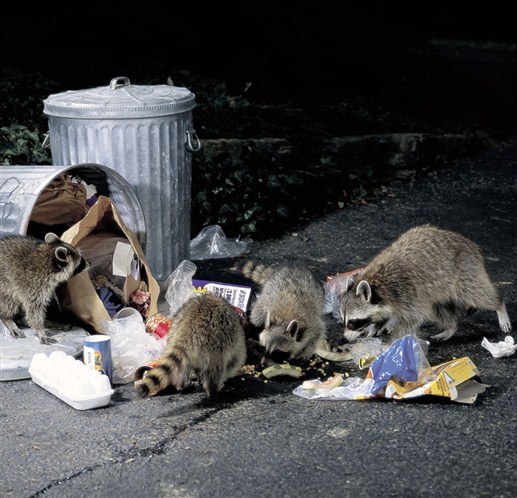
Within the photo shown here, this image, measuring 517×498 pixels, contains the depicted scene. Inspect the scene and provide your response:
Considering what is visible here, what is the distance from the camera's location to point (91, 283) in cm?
505

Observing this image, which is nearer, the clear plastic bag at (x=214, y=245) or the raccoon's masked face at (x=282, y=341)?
the raccoon's masked face at (x=282, y=341)

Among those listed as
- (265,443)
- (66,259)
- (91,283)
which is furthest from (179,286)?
(265,443)

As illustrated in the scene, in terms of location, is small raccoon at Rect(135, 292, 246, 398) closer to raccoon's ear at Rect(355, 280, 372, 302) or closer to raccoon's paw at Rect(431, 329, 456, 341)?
raccoon's ear at Rect(355, 280, 372, 302)

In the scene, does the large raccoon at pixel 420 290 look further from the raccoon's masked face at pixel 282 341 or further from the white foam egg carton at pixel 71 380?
the white foam egg carton at pixel 71 380

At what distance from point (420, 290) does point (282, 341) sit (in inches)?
35.3

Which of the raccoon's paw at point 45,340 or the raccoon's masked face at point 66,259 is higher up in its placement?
the raccoon's masked face at point 66,259

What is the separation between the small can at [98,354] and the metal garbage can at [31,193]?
34.7 inches

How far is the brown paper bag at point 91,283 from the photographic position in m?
5.01

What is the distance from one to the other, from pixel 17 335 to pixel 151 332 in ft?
2.40

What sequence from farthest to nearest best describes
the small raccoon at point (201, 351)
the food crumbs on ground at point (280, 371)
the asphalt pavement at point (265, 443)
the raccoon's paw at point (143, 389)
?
the food crumbs on ground at point (280, 371), the small raccoon at point (201, 351), the raccoon's paw at point (143, 389), the asphalt pavement at point (265, 443)

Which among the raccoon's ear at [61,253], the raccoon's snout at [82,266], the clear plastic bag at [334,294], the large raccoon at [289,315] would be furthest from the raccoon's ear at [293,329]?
the raccoon's ear at [61,253]

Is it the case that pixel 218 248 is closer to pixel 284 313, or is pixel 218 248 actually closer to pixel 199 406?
pixel 284 313

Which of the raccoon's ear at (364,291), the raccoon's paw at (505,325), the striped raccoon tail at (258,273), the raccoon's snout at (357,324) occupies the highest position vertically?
the raccoon's ear at (364,291)

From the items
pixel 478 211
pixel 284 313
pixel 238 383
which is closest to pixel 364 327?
pixel 284 313
